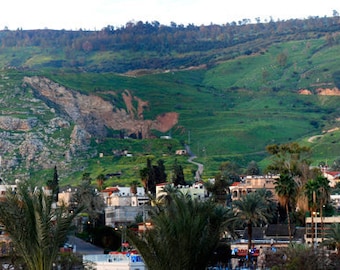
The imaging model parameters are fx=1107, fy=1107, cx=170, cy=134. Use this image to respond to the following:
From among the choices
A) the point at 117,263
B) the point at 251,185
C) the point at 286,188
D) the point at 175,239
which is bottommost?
the point at 117,263

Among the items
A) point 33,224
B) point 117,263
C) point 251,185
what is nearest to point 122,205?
point 251,185

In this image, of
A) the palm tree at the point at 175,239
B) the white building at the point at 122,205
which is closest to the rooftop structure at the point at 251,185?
the white building at the point at 122,205

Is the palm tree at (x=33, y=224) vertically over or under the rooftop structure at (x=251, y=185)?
under

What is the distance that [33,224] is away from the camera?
42.4m

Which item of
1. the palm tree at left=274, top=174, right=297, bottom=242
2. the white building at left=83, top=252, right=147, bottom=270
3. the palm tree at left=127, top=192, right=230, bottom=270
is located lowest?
the white building at left=83, top=252, right=147, bottom=270

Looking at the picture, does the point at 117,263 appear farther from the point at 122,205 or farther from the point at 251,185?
the point at 122,205

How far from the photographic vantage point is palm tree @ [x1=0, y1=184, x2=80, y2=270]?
42.1 m

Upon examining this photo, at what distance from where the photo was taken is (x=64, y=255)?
66.6m

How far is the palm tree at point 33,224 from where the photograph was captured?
138 feet

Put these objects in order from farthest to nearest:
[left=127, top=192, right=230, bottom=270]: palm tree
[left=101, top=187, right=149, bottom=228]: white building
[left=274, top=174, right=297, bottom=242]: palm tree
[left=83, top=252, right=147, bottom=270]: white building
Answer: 1. [left=101, top=187, right=149, bottom=228]: white building
2. [left=274, top=174, right=297, bottom=242]: palm tree
3. [left=83, top=252, right=147, bottom=270]: white building
4. [left=127, top=192, right=230, bottom=270]: palm tree

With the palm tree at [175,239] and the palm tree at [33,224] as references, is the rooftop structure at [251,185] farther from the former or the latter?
the palm tree at [33,224]

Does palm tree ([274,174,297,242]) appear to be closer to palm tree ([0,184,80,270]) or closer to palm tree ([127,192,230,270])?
palm tree ([127,192,230,270])

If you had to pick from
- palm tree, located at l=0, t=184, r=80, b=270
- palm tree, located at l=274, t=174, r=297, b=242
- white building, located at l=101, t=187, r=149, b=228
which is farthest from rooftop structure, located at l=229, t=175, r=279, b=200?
palm tree, located at l=0, t=184, r=80, b=270

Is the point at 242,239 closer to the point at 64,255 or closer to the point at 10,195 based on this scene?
the point at 64,255
